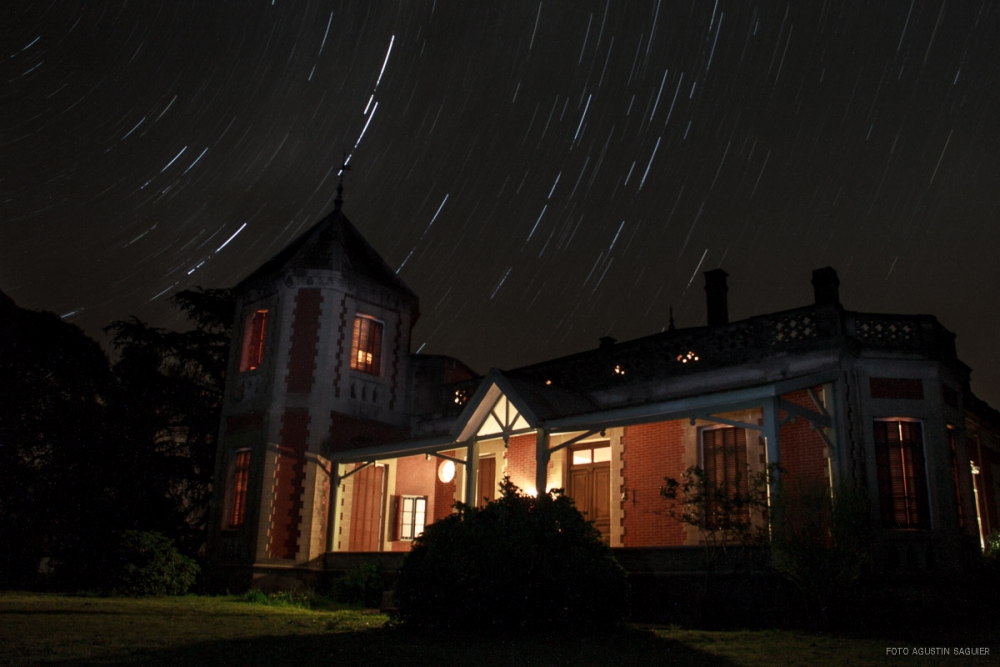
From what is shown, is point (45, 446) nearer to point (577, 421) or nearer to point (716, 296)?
point (577, 421)

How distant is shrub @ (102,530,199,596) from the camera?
17.2 m

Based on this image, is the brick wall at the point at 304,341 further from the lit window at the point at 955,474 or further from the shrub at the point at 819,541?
the lit window at the point at 955,474

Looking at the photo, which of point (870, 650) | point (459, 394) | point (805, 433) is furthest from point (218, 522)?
point (870, 650)

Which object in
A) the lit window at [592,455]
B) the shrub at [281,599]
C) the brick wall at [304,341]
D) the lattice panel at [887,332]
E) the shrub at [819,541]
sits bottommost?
the shrub at [281,599]

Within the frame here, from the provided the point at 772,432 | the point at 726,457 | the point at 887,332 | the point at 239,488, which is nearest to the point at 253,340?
the point at 239,488

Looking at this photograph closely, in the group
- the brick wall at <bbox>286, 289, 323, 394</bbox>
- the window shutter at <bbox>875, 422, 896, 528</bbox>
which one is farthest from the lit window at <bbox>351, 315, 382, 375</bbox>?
the window shutter at <bbox>875, 422, 896, 528</bbox>

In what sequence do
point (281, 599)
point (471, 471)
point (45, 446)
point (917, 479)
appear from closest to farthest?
point (917, 479), point (471, 471), point (281, 599), point (45, 446)

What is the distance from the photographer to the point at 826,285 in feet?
51.1

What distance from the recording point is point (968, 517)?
1430 cm

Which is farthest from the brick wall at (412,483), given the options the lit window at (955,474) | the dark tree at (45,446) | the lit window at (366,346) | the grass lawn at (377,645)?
the lit window at (955,474)

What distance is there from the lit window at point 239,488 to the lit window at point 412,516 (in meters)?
3.98

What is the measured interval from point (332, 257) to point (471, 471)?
7780 mm

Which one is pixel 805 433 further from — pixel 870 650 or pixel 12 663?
pixel 12 663

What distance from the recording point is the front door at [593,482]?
688 inches
